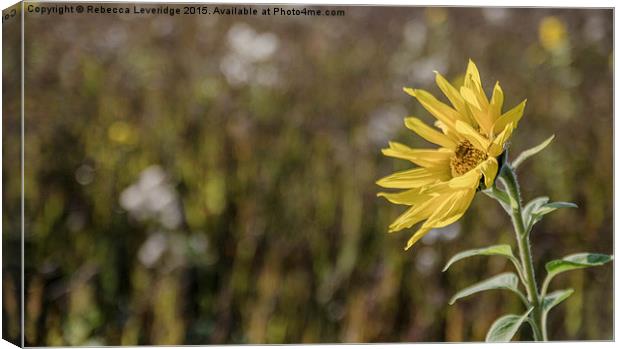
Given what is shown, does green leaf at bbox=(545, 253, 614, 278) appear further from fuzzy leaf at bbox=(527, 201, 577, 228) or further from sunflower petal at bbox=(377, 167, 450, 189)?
sunflower petal at bbox=(377, 167, 450, 189)

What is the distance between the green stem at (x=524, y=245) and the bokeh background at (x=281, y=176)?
0.64m

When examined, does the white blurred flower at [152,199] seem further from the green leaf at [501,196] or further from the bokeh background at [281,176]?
the green leaf at [501,196]

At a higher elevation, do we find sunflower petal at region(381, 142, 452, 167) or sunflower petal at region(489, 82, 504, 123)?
sunflower petal at region(489, 82, 504, 123)

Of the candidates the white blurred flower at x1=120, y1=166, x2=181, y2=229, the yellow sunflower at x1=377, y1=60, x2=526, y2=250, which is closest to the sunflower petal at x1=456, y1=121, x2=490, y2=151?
the yellow sunflower at x1=377, y1=60, x2=526, y2=250

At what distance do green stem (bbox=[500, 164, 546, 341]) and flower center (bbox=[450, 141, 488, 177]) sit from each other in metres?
0.06

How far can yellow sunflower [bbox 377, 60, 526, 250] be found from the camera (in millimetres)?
1178

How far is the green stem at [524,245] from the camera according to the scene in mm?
1130

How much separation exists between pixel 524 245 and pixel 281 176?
0.78m

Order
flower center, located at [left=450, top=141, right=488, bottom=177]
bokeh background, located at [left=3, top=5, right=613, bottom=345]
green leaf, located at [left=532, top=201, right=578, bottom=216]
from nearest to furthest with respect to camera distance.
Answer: green leaf, located at [left=532, top=201, right=578, bottom=216] → flower center, located at [left=450, top=141, right=488, bottom=177] → bokeh background, located at [left=3, top=5, right=613, bottom=345]

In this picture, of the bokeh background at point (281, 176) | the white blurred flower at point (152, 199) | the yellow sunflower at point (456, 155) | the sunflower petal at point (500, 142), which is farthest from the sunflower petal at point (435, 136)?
the white blurred flower at point (152, 199)

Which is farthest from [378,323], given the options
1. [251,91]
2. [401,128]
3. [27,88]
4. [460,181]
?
[27,88]

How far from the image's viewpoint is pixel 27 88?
165 cm

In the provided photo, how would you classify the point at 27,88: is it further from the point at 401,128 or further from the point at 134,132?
the point at 401,128

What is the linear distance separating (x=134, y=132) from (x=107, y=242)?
0.74ft
